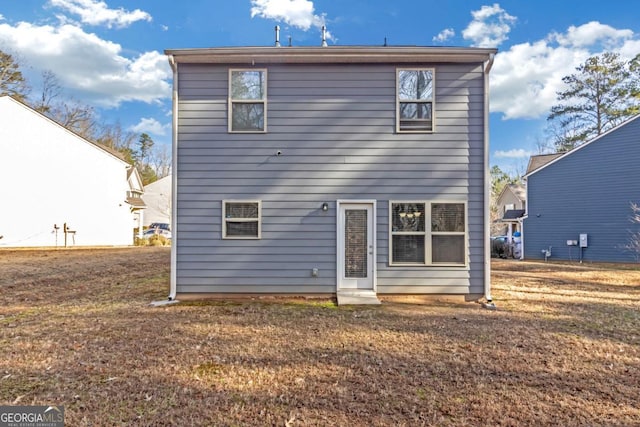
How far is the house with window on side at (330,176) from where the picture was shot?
674 centimetres

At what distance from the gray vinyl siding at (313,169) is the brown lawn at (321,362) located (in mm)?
711

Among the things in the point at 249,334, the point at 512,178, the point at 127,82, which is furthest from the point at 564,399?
the point at 512,178

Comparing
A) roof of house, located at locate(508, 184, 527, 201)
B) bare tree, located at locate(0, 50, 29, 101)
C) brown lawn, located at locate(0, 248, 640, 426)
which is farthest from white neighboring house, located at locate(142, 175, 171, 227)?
roof of house, located at locate(508, 184, 527, 201)

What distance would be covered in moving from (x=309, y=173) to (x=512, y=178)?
42588mm

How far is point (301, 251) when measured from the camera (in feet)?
22.2

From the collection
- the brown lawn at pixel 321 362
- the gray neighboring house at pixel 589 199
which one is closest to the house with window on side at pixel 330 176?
the brown lawn at pixel 321 362

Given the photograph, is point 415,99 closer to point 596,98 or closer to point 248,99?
point 248,99

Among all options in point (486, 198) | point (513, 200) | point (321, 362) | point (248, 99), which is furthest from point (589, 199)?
point (321, 362)

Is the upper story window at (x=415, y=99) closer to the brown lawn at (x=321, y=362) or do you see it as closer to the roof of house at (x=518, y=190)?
the brown lawn at (x=321, y=362)

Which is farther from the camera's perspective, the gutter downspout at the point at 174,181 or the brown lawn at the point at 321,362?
the gutter downspout at the point at 174,181

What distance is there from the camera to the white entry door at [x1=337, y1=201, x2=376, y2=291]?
22.2 feet

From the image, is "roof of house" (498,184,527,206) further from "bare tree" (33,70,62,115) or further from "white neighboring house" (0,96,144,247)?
"bare tree" (33,70,62,115)

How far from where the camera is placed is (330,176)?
6.82m

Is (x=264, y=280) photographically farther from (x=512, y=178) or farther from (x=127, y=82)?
(x=512, y=178)
